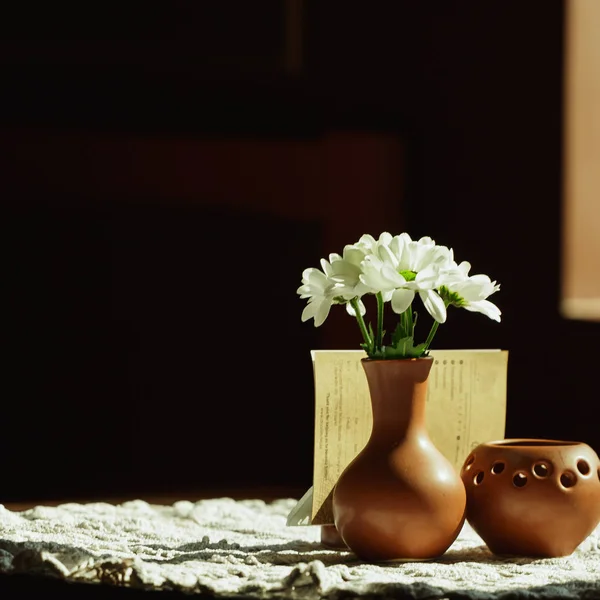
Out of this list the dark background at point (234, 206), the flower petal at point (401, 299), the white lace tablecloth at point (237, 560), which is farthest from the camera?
the dark background at point (234, 206)

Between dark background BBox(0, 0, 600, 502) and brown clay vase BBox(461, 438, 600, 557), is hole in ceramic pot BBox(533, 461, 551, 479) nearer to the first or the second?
brown clay vase BBox(461, 438, 600, 557)

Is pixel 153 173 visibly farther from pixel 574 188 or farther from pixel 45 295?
pixel 574 188

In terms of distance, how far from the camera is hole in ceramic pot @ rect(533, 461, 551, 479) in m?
0.84

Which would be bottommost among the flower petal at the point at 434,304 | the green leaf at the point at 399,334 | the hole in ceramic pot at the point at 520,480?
the hole in ceramic pot at the point at 520,480

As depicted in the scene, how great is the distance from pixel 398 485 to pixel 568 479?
14cm

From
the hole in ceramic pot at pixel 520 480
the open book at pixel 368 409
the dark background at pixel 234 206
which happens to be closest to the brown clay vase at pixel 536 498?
the hole in ceramic pot at pixel 520 480

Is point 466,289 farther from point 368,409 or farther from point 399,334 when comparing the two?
point 368,409

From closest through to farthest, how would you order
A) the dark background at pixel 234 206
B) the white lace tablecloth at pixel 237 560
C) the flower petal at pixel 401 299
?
the white lace tablecloth at pixel 237 560 < the flower petal at pixel 401 299 < the dark background at pixel 234 206

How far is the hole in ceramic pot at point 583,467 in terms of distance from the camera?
2.78ft

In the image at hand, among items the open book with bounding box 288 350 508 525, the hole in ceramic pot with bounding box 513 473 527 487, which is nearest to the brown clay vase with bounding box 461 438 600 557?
the hole in ceramic pot with bounding box 513 473 527 487

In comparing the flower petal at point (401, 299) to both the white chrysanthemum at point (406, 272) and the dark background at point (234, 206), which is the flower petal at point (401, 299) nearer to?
the white chrysanthemum at point (406, 272)

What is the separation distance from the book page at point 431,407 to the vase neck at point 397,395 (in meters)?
0.08

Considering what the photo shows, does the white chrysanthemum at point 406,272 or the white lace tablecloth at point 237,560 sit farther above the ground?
the white chrysanthemum at point 406,272

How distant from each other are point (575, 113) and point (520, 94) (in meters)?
0.14
